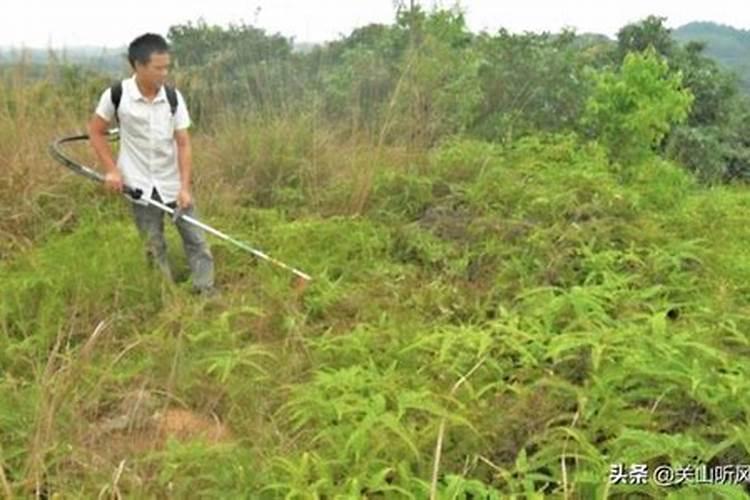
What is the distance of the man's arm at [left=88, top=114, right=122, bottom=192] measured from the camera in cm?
399

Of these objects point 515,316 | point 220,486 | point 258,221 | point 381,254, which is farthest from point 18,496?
point 258,221

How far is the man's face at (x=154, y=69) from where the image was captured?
385 cm

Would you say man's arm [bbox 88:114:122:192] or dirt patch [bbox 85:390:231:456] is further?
man's arm [bbox 88:114:122:192]

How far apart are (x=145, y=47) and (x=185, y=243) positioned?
3.32 feet

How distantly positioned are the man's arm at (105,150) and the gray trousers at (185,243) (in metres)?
0.25

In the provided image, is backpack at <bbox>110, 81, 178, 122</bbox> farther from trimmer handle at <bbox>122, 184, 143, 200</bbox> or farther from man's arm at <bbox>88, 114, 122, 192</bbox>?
trimmer handle at <bbox>122, 184, 143, 200</bbox>

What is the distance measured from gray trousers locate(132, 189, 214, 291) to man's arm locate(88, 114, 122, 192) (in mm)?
248

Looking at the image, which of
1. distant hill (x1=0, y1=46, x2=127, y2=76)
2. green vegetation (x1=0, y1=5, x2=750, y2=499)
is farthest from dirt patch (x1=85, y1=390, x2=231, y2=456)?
distant hill (x1=0, y1=46, x2=127, y2=76)

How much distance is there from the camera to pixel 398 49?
288 inches

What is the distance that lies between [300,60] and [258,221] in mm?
2415

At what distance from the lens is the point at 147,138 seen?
404 cm

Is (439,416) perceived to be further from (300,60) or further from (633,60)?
(300,60)

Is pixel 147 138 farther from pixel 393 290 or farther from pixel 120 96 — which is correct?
pixel 393 290

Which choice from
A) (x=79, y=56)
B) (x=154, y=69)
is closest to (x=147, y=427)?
(x=154, y=69)
